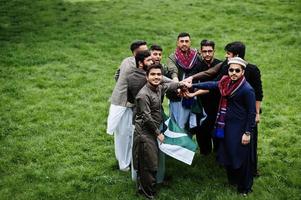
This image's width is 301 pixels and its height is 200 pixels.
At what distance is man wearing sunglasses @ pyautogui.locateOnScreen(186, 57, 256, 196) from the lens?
7.33 metres

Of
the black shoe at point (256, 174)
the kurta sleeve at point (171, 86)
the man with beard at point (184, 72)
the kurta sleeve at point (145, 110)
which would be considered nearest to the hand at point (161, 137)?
the kurta sleeve at point (145, 110)

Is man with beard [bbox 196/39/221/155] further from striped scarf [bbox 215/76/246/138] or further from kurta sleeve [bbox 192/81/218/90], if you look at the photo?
striped scarf [bbox 215/76/246/138]

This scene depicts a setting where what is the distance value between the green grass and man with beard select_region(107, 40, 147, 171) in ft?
1.46

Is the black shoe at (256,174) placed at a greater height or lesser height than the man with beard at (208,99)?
lesser

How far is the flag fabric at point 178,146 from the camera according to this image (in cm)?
777

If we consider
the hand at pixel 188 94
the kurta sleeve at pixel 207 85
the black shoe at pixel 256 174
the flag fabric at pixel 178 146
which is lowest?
the black shoe at pixel 256 174

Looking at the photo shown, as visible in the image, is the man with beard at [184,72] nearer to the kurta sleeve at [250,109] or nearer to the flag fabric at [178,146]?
the flag fabric at [178,146]

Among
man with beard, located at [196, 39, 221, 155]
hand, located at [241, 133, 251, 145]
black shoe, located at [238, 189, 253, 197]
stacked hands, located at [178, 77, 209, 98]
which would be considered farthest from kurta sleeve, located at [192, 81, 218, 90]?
black shoe, located at [238, 189, 253, 197]

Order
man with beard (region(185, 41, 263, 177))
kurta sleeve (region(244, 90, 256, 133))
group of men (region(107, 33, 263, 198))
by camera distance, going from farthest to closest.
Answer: man with beard (region(185, 41, 263, 177)) → group of men (region(107, 33, 263, 198)) → kurta sleeve (region(244, 90, 256, 133))

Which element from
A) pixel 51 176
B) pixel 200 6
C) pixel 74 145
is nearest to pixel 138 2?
pixel 200 6

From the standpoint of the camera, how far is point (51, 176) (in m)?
8.70

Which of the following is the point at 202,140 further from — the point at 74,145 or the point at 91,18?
the point at 91,18

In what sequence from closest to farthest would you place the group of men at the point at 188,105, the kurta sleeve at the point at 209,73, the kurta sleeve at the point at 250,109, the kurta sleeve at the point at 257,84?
the kurta sleeve at the point at 250,109
the group of men at the point at 188,105
the kurta sleeve at the point at 257,84
the kurta sleeve at the point at 209,73

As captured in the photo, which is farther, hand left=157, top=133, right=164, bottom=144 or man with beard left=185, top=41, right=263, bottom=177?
man with beard left=185, top=41, right=263, bottom=177
